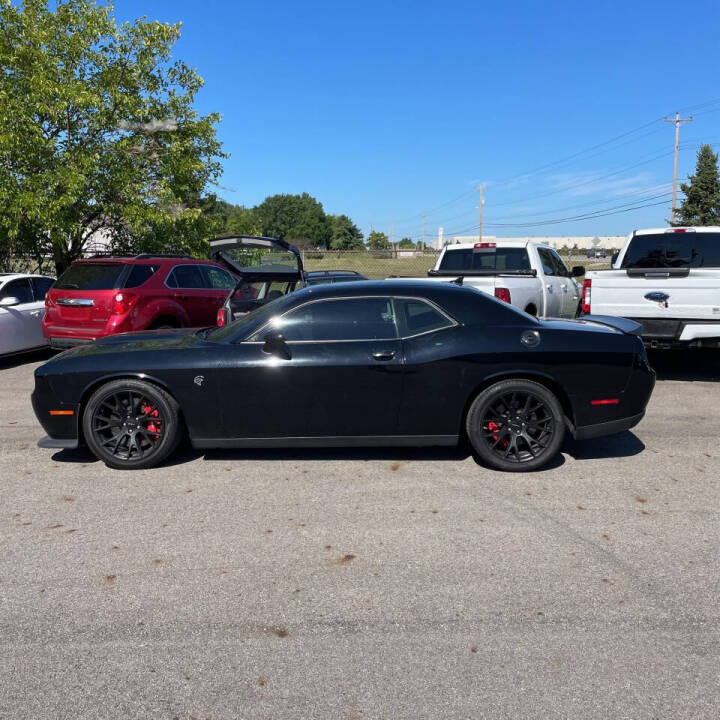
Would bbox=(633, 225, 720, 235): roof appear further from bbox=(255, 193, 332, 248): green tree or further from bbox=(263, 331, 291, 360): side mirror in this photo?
bbox=(255, 193, 332, 248): green tree

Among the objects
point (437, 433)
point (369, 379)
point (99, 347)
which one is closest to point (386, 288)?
point (369, 379)

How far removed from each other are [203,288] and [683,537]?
25.6 ft

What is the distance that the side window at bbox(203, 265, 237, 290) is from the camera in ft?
33.5

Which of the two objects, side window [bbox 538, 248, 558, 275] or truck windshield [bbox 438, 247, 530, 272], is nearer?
truck windshield [bbox 438, 247, 530, 272]

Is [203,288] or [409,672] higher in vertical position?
[203,288]

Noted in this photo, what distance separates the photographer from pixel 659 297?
8133 mm

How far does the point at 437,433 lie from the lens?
501 centimetres

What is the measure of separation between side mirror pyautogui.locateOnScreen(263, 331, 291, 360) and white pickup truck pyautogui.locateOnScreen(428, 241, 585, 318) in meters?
4.76

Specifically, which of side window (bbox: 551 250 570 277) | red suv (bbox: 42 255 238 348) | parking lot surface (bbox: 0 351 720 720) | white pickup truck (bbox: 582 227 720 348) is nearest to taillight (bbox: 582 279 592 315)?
white pickup truck (bbox: 582 227 720 348)

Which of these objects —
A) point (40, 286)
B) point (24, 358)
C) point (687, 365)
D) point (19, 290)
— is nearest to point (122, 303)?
point (19, 290)

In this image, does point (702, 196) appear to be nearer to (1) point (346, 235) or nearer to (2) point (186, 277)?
(2) point (186, 277)

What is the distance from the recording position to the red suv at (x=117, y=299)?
864 cm

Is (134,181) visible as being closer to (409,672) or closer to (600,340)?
(600,340)

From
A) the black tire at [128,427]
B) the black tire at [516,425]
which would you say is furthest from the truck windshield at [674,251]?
the black tire at [128,427]
